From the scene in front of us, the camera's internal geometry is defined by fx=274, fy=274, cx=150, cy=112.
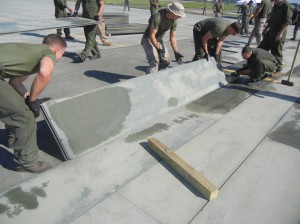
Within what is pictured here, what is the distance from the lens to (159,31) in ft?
16.6

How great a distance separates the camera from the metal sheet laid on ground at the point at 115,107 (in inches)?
124

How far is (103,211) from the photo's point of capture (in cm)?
249

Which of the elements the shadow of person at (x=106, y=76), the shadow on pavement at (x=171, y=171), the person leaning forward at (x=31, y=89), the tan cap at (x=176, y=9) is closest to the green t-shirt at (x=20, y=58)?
the person leaning forward at (x=31, y=89)

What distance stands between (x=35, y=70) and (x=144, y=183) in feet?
5.29

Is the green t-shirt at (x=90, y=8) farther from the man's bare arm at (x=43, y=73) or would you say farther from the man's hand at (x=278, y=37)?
the man's bare arm at (x=43, y=73)

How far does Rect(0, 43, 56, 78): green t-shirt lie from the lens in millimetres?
2605

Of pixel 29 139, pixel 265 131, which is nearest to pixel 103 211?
pixel 29 139

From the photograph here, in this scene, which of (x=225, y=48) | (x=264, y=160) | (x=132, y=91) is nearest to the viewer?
(x=264, y=160)

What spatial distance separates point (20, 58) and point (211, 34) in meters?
3.93

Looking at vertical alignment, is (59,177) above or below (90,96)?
below

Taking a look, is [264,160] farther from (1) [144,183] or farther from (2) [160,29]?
(2) [160,29]

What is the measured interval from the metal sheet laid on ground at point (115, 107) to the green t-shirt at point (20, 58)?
491 millimetres

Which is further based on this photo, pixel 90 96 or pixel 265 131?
pixel 265 131

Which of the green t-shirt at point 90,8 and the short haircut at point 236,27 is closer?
the short haircut at point 236,27
